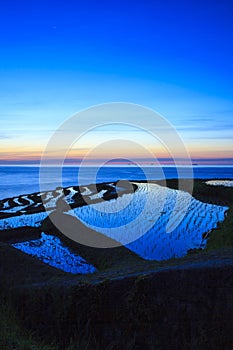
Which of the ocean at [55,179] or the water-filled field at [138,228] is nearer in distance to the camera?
the water-filled field at [138,228]

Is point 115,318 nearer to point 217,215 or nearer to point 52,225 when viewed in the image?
point 52,225

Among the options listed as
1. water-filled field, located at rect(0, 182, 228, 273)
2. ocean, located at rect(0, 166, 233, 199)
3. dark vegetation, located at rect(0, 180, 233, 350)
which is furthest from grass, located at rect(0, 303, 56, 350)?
ocean, located at rect(0, 166, 233, 199)

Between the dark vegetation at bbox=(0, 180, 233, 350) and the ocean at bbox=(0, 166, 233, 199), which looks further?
the ocean at bbox=(0, 166, 233, 199)

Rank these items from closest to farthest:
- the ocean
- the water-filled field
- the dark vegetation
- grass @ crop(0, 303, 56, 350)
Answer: grass @ crop(0, 303, 56, 350), the dark vegetation, the water-filled field, the ocean

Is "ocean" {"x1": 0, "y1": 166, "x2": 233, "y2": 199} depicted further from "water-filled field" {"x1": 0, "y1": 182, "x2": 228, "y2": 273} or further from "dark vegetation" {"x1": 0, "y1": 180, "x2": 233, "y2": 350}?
"dark vegetation" {"x1": 0, "y1": 180, "x2": 233, "y2": 350}

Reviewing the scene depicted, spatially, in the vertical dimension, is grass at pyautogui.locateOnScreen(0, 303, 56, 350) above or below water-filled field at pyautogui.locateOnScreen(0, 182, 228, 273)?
above

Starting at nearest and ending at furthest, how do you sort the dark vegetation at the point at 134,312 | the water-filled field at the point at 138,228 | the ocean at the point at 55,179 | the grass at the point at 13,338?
the grass at the point at 13,338 < the dark vegetation at the point at 134,312 < the water-filled field at the point at 138,228 < the ocean at the point at 55,179

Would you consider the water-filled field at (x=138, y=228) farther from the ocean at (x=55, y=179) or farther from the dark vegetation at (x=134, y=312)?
the ocean at (x=55, y=179)

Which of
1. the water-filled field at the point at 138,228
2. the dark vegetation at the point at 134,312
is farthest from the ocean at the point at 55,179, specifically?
the dark vegetation at the point at 134,312

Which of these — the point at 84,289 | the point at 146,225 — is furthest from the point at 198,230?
the point at 84,289
